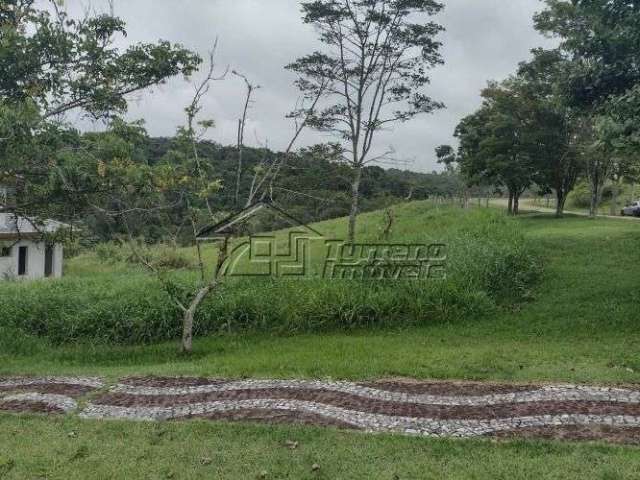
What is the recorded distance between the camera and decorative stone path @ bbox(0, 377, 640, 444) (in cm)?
453

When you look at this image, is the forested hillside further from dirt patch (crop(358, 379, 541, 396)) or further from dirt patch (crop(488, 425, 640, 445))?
dirt patch (crop(488, 425, 640, 445))

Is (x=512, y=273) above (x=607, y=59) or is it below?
below

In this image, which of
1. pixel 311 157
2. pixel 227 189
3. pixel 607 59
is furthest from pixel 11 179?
pixel 607 59

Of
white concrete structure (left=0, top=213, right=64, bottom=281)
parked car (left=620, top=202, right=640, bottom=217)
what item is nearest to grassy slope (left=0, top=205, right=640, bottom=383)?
white concrete structure (left=0, top=213, right=64, bottom=281)

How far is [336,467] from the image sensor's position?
12.7 ft

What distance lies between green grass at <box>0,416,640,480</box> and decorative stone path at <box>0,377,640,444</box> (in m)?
0.29

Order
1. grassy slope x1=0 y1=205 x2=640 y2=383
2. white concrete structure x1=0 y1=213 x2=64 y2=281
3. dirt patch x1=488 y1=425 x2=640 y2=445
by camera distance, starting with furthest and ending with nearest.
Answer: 1. white concrete structure x1=0 y1=213 x2=64 y2=281
2. grassy slope x1=0 y1=205 x2=640 y2=383
3. dirt patch x1=488 y1=425 x2=640 y2=445

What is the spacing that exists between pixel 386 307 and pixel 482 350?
2.12 metres

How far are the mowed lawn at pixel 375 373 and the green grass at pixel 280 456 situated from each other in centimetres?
1

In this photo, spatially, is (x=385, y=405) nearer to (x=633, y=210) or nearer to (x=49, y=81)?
(x=49, y=81)

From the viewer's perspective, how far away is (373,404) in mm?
5156

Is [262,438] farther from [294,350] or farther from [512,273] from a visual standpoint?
[512,273]

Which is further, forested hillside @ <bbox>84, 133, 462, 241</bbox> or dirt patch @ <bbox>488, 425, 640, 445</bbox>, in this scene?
forested hillside @ <bbox>84, 133, 462, 241</bbox>

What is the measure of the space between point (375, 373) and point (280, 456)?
2.34 metres
